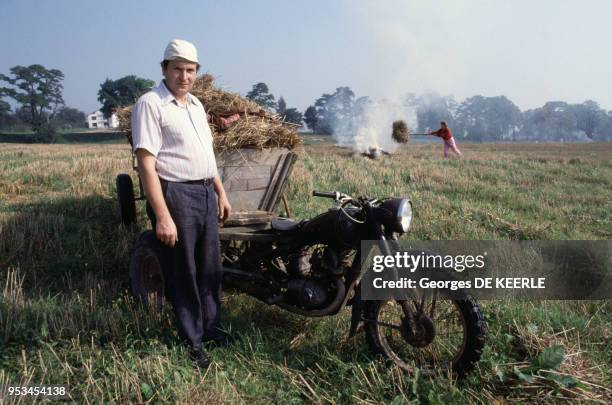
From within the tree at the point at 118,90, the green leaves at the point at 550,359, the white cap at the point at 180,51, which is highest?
the tree at the point at 118,90

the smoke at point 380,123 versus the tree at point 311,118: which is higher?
the tree at point 311,118

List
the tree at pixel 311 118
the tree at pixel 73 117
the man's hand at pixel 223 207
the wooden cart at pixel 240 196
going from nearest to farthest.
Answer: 1. the man's hand at pixel 223 207
2. the wooden cart at pixel 240 196
3. the tree at pixel 311 118
4. the tree at pixel 73 117

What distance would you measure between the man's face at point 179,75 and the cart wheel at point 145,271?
5.18 ft

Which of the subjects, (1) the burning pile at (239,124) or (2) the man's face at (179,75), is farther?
(1) the burning pile at (239,124)

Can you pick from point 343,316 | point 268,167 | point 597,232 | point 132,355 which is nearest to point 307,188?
point 268,167

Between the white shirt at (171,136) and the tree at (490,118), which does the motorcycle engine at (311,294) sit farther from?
the tree at (490,118)

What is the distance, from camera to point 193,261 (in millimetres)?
3547

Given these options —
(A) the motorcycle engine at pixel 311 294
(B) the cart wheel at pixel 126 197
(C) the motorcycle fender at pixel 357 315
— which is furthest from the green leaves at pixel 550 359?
(B) the cart wheel at pixel 126 197

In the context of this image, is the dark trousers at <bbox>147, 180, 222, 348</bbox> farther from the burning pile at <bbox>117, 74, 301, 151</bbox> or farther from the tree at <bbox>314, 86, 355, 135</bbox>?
the tree at <bbox>314, 86, 355, 135</bbox>

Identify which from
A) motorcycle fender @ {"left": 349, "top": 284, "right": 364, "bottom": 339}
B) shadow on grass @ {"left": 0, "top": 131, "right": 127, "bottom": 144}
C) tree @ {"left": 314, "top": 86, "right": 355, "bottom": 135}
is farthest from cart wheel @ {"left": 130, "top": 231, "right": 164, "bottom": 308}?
shadow on grass @ {"left": 0, "top": 131, "right": 127, "bottom": 144}

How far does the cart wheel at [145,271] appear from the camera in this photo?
176 inches

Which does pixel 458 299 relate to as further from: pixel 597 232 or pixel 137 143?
pixel 597 232

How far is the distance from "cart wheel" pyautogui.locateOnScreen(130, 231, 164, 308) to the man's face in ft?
5.18

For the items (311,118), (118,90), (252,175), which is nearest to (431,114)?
(311,118)
